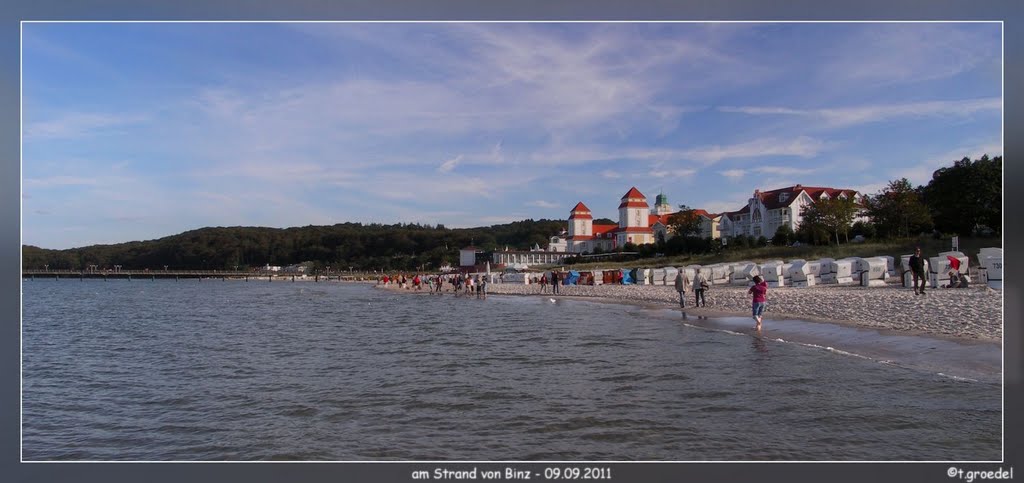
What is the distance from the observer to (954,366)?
8.52m

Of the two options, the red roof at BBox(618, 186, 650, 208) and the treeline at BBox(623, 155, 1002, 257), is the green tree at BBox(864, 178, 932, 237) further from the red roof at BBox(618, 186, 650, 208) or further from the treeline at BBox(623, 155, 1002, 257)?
the red roof at BBox(618, 186, 650, 208)

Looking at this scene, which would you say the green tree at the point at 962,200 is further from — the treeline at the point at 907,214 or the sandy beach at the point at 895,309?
the sandy beach at the point at 895,309

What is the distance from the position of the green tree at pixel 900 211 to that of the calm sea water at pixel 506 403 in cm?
3062

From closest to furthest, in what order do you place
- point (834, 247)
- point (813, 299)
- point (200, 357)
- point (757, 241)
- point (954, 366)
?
1. point (954, 366)
2. point (200, 357)
3. point (813, 299)
4. point (834, 247)
5. point (757, 241)

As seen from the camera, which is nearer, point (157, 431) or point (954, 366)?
point (157, 431)

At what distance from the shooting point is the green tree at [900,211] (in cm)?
3841

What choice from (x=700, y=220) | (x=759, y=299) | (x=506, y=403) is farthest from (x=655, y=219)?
(x=506, y=403)

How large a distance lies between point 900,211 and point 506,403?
3857 cm

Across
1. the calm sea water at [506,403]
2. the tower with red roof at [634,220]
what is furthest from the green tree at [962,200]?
the tower with red roof at [634,220]

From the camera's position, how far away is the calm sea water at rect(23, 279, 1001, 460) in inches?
248

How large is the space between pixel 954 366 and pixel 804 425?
323cm
